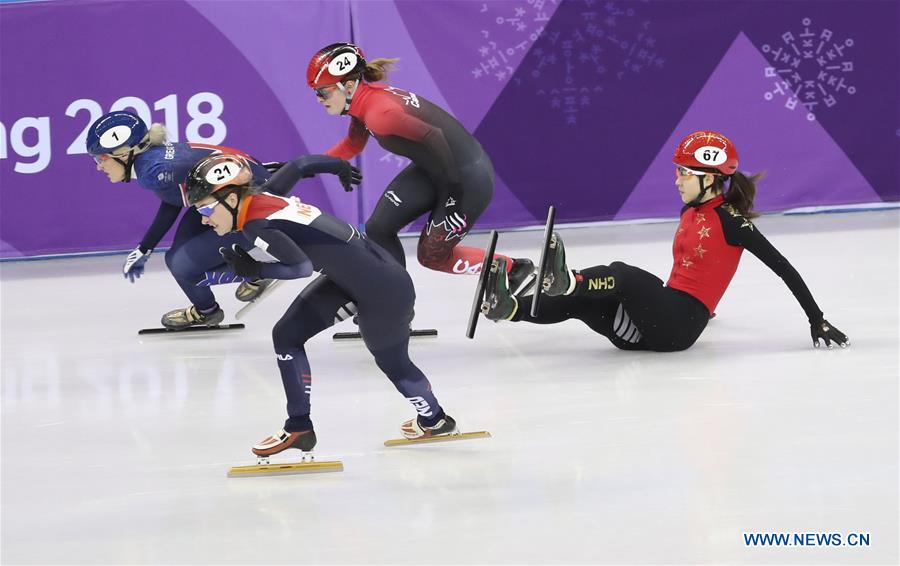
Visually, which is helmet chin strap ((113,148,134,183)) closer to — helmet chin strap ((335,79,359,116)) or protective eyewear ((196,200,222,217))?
helmet chin strap ((335,79,359,116))

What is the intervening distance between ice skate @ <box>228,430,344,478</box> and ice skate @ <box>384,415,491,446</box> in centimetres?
29

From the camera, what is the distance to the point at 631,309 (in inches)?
203

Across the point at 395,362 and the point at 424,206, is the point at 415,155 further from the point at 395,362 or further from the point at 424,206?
the point at 395,362

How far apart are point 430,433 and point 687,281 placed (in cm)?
162

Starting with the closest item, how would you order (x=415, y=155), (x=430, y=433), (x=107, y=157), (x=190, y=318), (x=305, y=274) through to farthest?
(x=305, y=274)
(x=430, y=433)
(x=415, y=155)
(x=107, y=157)
(x=190, y=318)

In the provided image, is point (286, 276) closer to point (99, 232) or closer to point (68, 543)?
point (68, 543)

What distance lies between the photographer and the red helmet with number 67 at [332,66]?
5.11 meters

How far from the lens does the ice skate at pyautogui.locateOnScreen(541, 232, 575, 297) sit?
5.04 m

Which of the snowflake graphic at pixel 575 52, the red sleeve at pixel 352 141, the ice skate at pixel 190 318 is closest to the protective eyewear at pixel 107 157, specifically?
the ice skate at pixel 190 318

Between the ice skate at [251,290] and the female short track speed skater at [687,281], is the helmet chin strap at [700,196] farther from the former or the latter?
the ice skate at [251,290]

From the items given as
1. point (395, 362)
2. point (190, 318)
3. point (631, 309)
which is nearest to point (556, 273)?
point (631, 309)

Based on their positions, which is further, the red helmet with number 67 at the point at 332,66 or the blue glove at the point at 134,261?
the blue glove at the point at 134,261

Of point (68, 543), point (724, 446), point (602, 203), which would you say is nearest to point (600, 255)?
point (602, 203)

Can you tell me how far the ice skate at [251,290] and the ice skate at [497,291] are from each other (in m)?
1.49
